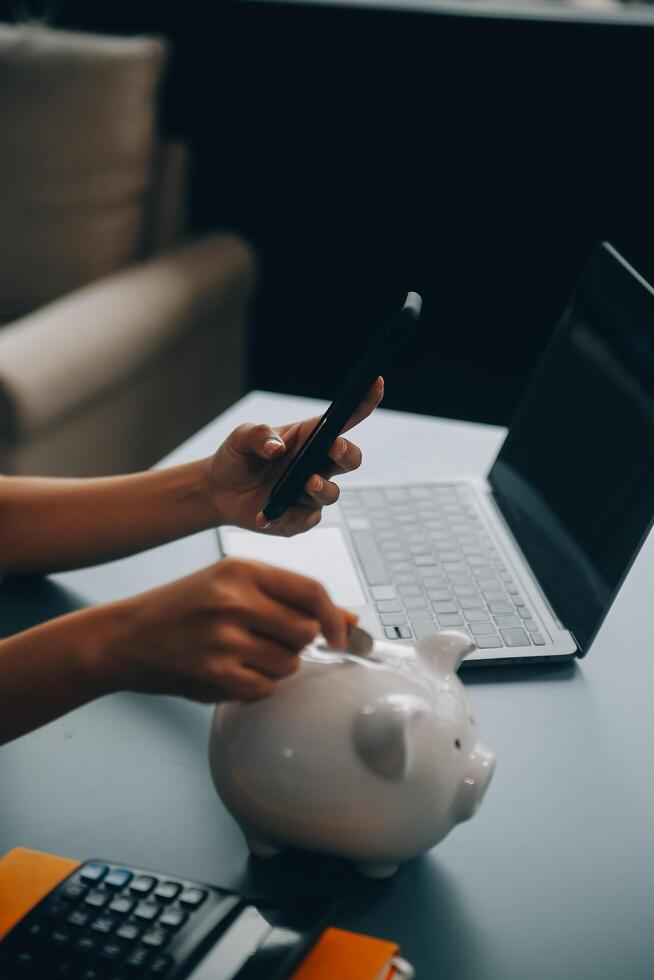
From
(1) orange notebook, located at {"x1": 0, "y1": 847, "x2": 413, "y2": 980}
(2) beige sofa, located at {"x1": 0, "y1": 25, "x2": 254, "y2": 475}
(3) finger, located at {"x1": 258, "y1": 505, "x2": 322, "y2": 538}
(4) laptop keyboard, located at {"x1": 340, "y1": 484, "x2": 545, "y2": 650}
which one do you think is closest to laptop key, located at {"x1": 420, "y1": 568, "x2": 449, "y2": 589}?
(4) laptop keyboard, located at {"x1": 340, "y1": 484, "x2": 545, "y2": 650}

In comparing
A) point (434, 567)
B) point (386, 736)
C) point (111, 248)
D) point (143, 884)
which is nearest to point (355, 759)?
point (386, 736)

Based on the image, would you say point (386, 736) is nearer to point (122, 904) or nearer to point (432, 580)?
point (122, 904)

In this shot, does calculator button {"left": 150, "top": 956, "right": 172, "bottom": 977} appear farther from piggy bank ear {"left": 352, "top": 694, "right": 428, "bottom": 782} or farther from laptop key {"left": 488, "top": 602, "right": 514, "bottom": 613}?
laptop key {"left": 488, "top": 602, "right": 514, "bottom": 613}

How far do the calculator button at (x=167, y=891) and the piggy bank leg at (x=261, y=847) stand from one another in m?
0.07

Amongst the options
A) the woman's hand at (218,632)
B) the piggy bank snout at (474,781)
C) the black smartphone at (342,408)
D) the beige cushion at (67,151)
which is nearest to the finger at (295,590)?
the woman's hand at (218,632)

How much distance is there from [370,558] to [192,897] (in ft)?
1.43

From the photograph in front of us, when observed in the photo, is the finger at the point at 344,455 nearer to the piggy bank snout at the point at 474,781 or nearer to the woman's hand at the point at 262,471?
the woman's hand at the point at 262,471

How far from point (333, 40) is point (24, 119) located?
61cm

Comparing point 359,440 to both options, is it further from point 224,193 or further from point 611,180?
point 224,193

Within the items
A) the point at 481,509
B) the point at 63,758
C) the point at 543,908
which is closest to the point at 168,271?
the point at 481,509

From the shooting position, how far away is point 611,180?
2070 millimetres

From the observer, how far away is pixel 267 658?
57 cm

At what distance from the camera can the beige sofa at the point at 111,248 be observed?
6.32ft

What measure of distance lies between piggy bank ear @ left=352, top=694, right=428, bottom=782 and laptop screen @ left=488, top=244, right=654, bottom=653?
0.30 metres
